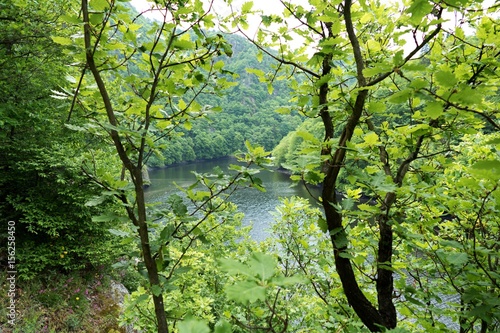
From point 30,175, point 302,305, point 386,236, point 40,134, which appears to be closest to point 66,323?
point 30,175

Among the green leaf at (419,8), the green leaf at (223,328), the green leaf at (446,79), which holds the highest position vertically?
the green leaf at (419,8)

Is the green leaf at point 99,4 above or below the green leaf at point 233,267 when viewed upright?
above

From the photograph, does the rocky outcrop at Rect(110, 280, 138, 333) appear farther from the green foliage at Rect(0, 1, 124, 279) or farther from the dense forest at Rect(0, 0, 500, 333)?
the dense forest at Rect(0, 0, 500, 333)

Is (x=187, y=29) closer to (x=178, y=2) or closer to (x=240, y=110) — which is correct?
(x=178, y=2)

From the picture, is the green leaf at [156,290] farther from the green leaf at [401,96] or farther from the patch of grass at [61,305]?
the patch of grass at [61,305]

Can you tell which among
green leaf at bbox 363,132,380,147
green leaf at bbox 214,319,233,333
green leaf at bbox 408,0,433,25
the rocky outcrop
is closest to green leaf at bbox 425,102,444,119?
green leaf at bbox 408,0,433,25

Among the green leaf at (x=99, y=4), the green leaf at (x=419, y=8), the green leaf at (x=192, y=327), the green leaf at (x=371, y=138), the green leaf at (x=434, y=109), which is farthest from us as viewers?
the green leaf at (x=371, y=138)

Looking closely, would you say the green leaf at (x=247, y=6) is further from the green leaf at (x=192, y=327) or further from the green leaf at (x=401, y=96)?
the green leaf at (x=192, y=327)

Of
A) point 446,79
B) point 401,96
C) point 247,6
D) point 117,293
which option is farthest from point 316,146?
point 117,293

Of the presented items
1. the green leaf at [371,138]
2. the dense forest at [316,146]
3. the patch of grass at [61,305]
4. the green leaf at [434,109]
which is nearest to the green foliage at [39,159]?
the dense forest at [316,146]

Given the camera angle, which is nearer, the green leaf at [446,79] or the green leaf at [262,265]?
the green leaf at [262,265]

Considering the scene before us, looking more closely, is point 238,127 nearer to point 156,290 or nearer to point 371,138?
point 371,138

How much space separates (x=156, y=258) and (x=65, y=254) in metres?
9.37

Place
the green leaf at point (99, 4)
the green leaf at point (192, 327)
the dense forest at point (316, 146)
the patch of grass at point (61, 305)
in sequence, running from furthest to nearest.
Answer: the patch of grass at point (61, 305), the dense forest at point (316, 146), the green leaf at point (99, 4), the green leaf at point (192, 327)
